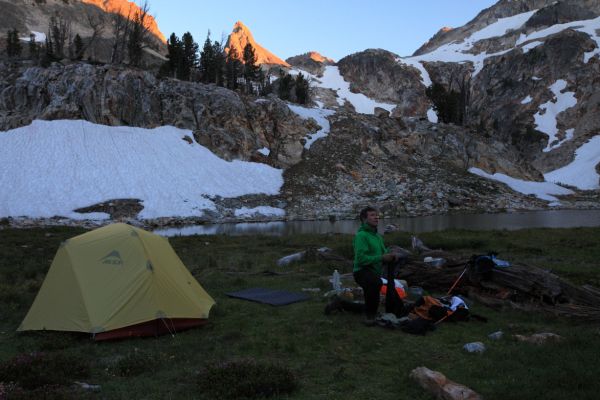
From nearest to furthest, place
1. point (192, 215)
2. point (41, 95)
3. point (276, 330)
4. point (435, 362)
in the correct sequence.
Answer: point (435, 362) < point (276, 330) < point (192, 215) < point (41, 95)

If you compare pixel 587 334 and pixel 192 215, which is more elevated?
pixel 587 334

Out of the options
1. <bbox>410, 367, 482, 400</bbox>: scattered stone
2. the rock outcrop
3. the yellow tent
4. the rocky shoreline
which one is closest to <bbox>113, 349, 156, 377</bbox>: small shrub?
the yellow tent

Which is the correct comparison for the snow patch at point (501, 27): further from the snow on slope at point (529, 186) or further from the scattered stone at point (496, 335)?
the scattered stone at point (496, 335)

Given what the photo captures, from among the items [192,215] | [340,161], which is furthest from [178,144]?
[340,161]

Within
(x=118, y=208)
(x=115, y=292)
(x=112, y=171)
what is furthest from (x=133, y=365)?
(x=112, y=171)

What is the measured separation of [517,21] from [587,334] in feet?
695

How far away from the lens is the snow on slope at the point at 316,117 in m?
63.6

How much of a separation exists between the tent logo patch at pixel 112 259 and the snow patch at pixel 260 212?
34.0 meters

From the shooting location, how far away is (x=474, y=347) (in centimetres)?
737

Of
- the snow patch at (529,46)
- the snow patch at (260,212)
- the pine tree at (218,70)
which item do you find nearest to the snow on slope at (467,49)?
the snow patch at (529,46)

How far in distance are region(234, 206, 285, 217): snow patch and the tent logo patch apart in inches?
1338

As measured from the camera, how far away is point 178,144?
53.5 meters

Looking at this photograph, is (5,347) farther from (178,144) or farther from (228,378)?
(178,144)

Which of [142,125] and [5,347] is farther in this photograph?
[142,125]
